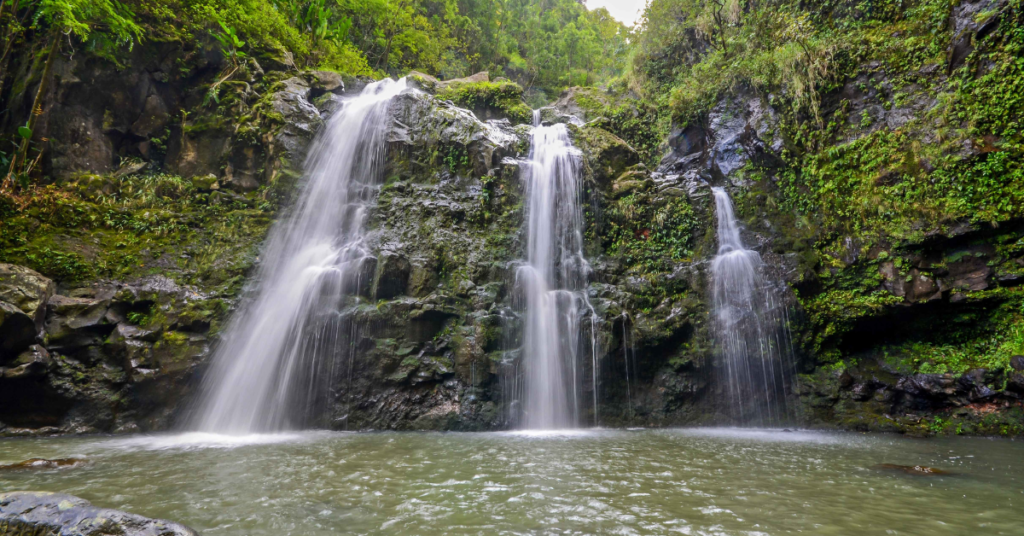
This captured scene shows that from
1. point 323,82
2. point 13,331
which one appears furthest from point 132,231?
point 323,82

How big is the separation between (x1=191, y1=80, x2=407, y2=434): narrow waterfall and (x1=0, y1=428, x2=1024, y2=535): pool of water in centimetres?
133

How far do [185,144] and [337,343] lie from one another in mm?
8008

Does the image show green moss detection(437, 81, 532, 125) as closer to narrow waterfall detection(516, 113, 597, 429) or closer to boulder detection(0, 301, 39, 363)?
narrow waterfall detection(516, 113, 597, 429)

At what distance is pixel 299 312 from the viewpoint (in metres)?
8.88

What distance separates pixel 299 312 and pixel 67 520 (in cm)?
649

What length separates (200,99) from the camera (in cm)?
1249

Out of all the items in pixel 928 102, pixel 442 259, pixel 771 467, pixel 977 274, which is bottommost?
pixel 771 467

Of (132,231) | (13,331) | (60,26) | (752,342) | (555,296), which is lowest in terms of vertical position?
(752,342)

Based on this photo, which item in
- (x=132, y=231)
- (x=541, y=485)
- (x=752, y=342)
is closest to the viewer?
(x=541, y=485)

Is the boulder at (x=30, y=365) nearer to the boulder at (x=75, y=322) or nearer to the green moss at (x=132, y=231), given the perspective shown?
the boulder at (x=75, y=322)

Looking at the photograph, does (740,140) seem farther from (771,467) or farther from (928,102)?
(771,467)

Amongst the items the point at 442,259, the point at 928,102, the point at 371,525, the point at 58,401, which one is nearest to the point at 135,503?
the point at 371,525

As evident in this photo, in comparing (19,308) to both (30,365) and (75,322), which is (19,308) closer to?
(75,322)

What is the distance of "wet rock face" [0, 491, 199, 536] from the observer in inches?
101
